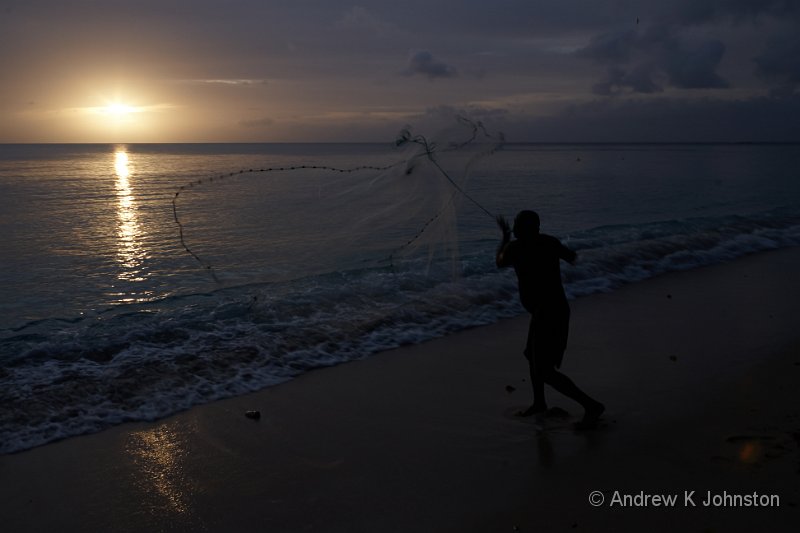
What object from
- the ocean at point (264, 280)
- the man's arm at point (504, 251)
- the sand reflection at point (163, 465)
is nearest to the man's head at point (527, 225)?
the man's arm at point (504, 251)

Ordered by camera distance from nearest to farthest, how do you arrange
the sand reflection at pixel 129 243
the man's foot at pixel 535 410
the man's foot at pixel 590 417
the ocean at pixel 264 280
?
the man's foot at pixel 590 417
the man's foot at pixel 535 410
the ocean at pixel 264 280
the sand reflection at pixel 129 243

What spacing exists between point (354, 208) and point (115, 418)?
Answer: 3.86 meters

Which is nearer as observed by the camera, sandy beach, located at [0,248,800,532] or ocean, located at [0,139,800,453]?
sandy beach, located at [0,248,800,532]

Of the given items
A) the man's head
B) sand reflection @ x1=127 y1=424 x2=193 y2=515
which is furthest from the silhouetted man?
sand reflection @ x1=127 y1=424 x2=193 y2=515

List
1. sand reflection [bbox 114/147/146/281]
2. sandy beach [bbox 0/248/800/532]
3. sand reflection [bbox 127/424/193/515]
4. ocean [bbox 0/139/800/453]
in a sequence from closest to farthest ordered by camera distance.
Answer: sandy beach [bbox 0/248/800/532] < sand reflection [bbox 127/424/193/515] < ocean [bbox 0/139/800/453] < sand reflection [bbox 114/147/146/281]

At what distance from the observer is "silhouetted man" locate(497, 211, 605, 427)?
17.2 ft

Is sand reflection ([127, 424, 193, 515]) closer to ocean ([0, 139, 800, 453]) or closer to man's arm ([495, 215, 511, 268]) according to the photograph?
ocean ([0, 139, 800, 453])

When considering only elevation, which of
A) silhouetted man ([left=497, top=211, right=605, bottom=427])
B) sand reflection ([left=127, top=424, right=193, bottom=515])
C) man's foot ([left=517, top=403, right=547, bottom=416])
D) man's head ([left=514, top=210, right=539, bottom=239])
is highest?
man's head ([left=514, top=210, right=539, bottom=239])

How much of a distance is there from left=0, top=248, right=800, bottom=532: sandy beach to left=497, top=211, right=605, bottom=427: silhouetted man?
374 millimetres

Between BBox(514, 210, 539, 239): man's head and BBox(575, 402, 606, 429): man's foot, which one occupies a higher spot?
BBox(514, 210, 539, 239): man's head

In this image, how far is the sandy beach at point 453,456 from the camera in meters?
4.14

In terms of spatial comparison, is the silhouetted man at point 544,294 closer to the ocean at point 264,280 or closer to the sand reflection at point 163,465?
the ocean at point 264,280

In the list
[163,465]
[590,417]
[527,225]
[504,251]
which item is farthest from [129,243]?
[590,417]

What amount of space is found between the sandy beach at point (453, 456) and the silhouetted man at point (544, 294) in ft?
1.23
